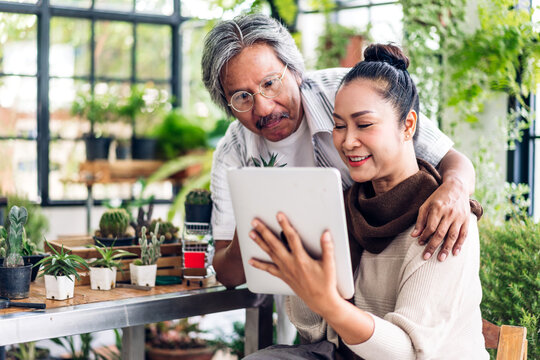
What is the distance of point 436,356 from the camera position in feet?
4.61

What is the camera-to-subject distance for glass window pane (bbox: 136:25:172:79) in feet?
18.6

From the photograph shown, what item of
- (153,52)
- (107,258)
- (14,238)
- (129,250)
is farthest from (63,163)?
(14,238)

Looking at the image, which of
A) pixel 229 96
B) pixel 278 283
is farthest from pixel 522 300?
pixel 229 96

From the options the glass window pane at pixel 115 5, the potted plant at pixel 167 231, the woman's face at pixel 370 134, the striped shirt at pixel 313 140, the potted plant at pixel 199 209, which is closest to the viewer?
the woman's face at pixel 370 134

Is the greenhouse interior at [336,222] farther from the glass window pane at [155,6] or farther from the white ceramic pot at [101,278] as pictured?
the glass window pane at [155,6]

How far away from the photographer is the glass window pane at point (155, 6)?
560cm

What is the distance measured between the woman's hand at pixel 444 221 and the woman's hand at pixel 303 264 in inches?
11.5

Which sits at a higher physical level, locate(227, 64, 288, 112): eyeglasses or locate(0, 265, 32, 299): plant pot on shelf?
locate(227, 64, 288, 112): eyeglasses

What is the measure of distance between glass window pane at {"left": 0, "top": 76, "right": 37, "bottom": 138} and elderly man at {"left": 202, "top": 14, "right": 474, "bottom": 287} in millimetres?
3709

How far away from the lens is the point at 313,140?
1979 mm

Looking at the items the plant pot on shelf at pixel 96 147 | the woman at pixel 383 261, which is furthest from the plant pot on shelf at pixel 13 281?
the plant pot on shelf at pixel 96 147

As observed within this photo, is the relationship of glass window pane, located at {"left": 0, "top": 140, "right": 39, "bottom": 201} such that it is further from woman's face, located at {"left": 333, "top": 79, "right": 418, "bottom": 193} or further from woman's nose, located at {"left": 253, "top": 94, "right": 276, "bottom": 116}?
woman's face, located at {"left": 333, "top": 79, "right": 418, "bottom": 193}

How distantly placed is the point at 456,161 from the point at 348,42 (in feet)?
7.66

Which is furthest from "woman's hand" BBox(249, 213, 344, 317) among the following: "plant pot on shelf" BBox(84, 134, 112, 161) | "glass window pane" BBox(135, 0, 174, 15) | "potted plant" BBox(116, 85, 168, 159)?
"glass window pane" BBox(135, 0, 174, 15)
